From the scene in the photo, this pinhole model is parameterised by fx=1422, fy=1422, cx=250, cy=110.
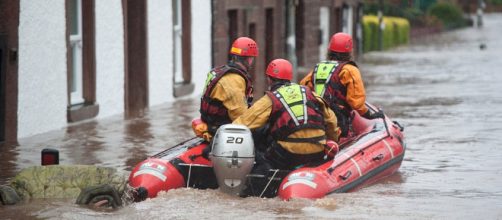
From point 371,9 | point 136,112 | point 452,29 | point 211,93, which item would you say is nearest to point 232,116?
point 211,93

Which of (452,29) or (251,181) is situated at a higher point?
(251,181)

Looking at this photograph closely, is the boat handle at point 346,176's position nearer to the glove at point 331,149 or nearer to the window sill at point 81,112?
the glove at point 331,149

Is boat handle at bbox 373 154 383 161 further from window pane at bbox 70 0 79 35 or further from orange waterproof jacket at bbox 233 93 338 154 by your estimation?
window pane at bbox 70 0 79 35

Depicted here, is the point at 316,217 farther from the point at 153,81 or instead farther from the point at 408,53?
the point at 408,53

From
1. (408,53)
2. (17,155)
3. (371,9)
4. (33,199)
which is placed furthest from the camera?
(371,9)

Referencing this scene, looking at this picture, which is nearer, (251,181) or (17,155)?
(251,181)

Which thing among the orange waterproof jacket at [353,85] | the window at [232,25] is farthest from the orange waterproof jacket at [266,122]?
the window at [232,25]

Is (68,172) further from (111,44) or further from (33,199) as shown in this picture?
(111,44)

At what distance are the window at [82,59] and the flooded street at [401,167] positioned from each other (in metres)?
0.33

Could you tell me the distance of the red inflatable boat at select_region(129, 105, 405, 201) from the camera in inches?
519

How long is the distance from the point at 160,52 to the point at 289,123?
459 inches

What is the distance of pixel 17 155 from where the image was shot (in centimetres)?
1723

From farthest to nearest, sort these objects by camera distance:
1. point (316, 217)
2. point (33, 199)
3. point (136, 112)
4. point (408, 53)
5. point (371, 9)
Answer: point (371, 9) < point (408, 53) < point (136, 112) < point (33, 199) < point (316, 217)

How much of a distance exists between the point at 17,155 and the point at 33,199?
3.93 metres
